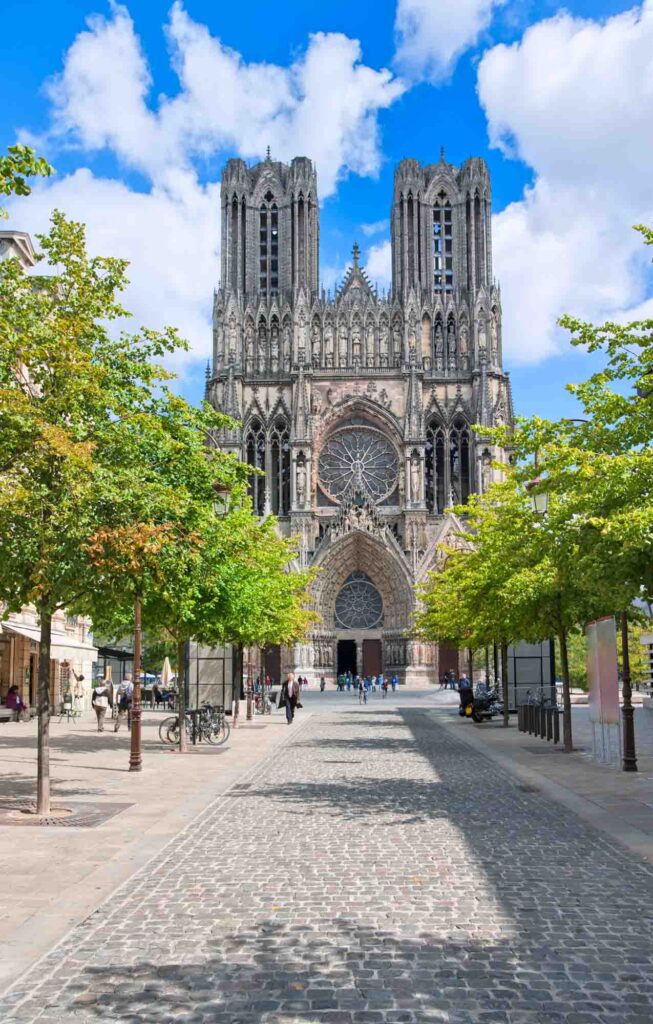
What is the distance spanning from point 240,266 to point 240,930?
221 ft

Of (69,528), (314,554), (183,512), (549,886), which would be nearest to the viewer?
(549,886)

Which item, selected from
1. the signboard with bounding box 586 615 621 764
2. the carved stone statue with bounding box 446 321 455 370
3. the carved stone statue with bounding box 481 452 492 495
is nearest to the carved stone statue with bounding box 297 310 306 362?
the carved stone statue with bounding box 446 321 455 370

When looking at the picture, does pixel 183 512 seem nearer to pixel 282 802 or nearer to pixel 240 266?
pixel 282 802

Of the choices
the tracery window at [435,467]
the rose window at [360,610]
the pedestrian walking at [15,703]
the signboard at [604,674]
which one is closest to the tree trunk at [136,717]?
the signboard at [604,674]

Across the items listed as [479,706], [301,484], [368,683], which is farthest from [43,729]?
Result: [301,484]

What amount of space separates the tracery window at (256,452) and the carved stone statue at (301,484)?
3062 mm

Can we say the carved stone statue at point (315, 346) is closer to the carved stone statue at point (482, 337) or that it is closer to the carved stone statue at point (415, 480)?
the carved stone statue at point (415, 480)

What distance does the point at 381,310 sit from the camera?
70.2 m

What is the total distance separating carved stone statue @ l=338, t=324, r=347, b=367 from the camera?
6925 cm

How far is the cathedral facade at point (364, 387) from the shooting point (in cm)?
6425

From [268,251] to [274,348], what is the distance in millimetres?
7785

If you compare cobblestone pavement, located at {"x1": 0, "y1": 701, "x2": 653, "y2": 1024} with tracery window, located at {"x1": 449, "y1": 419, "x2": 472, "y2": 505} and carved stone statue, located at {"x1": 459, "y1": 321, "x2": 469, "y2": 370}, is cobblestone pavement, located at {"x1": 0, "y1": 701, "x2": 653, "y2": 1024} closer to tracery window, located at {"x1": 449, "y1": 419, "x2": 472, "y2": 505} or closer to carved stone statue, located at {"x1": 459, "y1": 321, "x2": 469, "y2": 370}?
tracery window, located at {"x1": 449, "y1": 419, "x2": 472, "y2": 505}

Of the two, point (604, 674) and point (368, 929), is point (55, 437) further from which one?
point (604, 674)


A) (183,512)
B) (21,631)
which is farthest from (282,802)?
(21,631)
